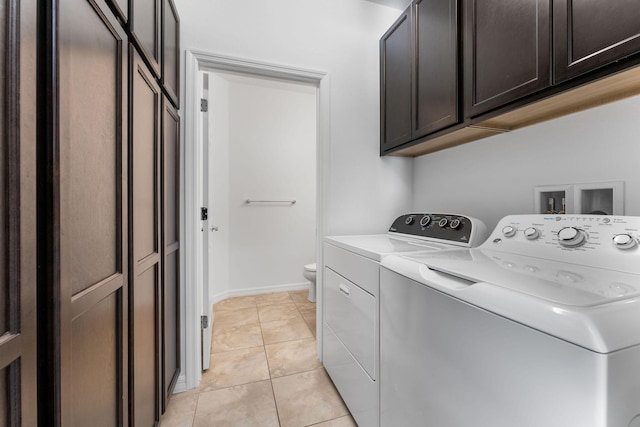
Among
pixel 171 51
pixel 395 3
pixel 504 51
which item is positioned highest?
pixel 395 3

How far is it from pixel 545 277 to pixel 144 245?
1294 millimetres

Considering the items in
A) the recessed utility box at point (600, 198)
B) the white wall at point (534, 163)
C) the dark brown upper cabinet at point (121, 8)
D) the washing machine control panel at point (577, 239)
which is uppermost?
the dark brown upper cabinet at point (121, 8)

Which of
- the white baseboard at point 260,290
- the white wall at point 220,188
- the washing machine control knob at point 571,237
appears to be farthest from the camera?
the white baseboard at point 260,290

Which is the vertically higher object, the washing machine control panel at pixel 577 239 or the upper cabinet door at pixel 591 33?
the upper cabinet door at pixel 591 33

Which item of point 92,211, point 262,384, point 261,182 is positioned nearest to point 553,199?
point 92,211

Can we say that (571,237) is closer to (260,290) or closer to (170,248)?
(170,248)

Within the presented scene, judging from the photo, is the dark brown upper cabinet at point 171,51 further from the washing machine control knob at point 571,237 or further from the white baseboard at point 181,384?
the washing machine control knob at point 571,237

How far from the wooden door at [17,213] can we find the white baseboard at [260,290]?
2463 mm

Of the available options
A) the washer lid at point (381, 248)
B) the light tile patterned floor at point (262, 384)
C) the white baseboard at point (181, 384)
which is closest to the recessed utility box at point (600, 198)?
the washer lid at point (381, 248)

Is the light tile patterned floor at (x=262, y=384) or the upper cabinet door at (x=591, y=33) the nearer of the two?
the upper cabinet door at (x=591, y=33)

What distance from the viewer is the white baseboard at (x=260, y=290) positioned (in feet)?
9.34

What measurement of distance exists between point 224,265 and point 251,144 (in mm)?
1436

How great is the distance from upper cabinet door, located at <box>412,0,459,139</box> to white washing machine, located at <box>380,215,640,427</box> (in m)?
0.63

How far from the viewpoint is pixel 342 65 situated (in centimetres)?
180
